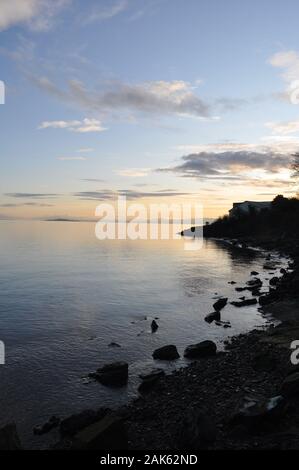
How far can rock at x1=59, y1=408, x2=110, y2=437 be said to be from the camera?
16125 mm

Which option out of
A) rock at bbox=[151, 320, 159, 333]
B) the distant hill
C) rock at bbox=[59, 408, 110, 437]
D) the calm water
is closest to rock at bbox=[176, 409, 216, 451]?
rock at bbox=[59, 408, 110, 437]

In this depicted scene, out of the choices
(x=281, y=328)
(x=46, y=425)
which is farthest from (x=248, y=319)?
(x=46, y=425)

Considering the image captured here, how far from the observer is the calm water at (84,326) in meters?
20.0

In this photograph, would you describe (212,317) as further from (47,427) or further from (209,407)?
(47,427)

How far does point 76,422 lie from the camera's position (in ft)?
53.2

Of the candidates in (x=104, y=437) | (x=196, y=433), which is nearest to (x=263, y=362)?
(x=196, y=433)

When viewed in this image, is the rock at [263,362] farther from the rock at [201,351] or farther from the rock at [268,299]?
the rock at [268,299]

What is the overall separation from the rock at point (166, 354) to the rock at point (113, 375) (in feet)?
11.6

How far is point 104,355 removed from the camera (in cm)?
2609

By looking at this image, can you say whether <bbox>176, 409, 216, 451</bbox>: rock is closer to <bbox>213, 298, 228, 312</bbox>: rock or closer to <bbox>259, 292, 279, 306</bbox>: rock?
<bbox>213, 298, 228, 312</bbox>: rock

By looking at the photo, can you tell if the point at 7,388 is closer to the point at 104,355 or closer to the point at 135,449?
the point at 104,355

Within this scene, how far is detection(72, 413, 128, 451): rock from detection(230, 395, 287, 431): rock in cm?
412

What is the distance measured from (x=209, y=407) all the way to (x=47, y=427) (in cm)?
696

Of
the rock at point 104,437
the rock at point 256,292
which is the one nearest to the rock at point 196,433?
the rock at point 104,437
